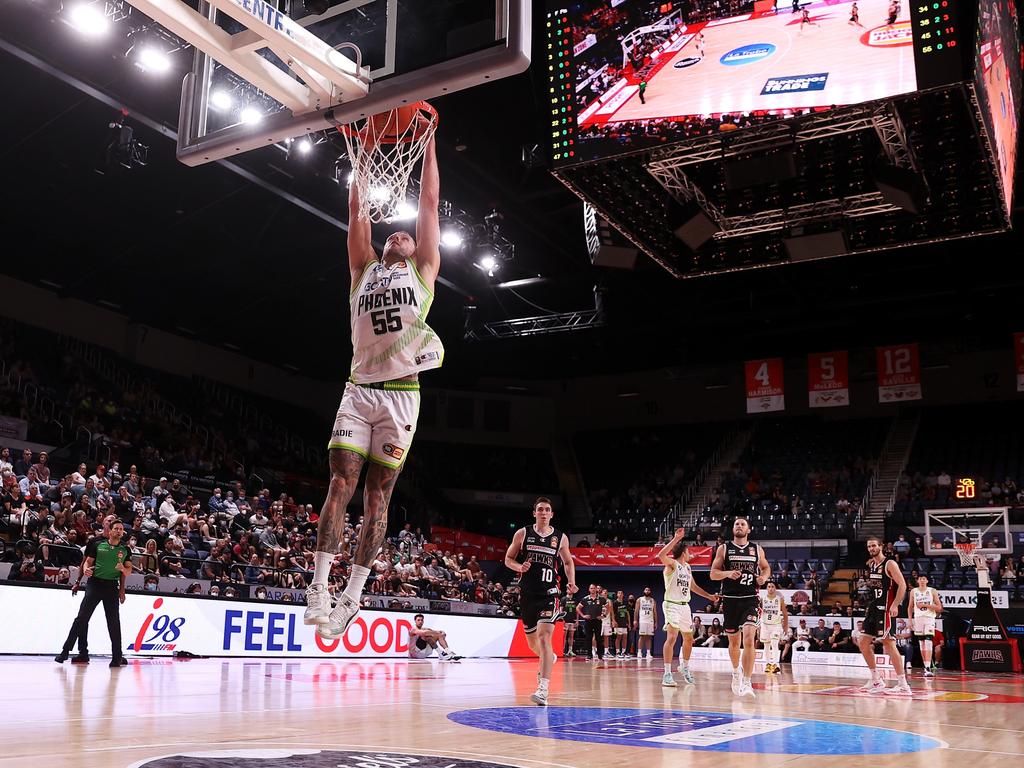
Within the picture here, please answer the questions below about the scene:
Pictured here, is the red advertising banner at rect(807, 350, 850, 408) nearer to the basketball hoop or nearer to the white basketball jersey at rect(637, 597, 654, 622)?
the white basketball jersey at rect(637, 597, 654, 622)

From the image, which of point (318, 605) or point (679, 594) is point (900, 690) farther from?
point (318, 605)

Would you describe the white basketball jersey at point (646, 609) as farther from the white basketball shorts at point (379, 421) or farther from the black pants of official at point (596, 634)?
the white basketball shorts at point (379, 421)

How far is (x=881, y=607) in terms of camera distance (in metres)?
11.3

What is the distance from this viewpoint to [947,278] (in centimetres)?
2327

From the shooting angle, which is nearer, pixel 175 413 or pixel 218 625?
A: pixel 218 625

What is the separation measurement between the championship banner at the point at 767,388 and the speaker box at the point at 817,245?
14.3 m

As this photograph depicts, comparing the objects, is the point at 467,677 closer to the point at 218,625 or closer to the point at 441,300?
the point at 218,625

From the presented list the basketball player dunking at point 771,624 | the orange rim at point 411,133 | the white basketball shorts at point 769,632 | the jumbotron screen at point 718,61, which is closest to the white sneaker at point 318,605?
the orange rim at point 411,133

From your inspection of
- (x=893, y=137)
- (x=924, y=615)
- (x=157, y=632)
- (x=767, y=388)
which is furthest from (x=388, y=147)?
(x=767, y=388)

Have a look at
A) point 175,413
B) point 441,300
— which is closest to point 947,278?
point 441,300

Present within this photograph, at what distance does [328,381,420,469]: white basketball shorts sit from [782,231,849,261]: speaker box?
779 cm

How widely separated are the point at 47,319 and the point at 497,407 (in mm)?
16853

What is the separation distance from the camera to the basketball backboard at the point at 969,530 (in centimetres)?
2045

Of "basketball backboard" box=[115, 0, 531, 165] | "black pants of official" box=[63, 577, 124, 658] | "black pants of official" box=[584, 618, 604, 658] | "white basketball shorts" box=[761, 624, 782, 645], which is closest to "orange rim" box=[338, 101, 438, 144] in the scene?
"basketball backboard" box=[115, 0, 531, 165]
